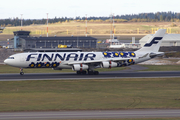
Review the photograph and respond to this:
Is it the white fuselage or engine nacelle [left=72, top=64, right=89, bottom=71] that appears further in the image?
the white fuselage

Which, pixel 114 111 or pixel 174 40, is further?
pixel 174 40

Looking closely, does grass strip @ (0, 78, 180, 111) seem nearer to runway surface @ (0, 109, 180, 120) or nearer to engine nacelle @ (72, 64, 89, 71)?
runway surface @ (0, 109, 180, 120)

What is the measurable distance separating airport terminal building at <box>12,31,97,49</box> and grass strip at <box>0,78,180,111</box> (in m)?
80.9

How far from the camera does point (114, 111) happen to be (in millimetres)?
24781

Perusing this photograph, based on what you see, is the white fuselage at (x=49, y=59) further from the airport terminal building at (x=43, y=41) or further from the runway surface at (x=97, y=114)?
the airport terminal building at (x=43, y=41)

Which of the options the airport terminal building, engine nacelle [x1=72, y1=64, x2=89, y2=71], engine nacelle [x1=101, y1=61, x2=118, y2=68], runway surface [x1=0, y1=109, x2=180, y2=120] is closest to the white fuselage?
engine nacelle [x1=101, y1=61, x2=118, y2=68]

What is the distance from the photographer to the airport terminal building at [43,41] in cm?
12338

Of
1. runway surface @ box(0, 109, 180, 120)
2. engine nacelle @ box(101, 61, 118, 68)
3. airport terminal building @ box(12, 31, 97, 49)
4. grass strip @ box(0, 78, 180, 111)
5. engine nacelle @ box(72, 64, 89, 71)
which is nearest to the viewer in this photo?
runway surface @ box(0, 109, 180, 120)

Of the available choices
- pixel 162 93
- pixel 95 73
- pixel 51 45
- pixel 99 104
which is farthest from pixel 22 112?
pixel 51 45

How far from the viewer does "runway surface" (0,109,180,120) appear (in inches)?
890

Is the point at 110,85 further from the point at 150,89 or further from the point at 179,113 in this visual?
the point at 179,113

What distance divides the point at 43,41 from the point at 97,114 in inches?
4138

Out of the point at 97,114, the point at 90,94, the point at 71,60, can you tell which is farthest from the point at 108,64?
the point at 97,114

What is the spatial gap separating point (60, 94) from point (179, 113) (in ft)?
51.6
